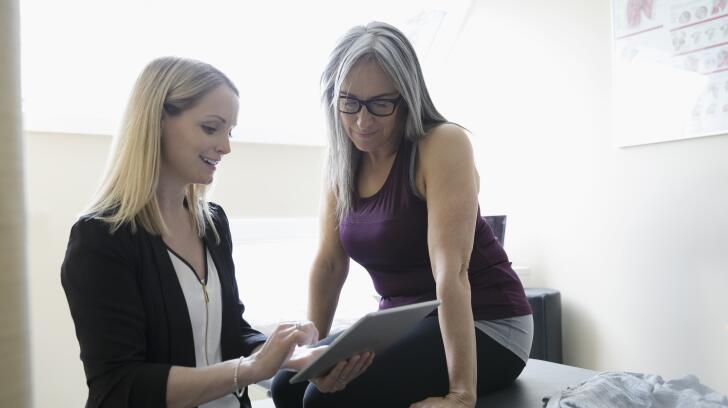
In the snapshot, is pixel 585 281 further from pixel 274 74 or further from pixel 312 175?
pixel 274 74

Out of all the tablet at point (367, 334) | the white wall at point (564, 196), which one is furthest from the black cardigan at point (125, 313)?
the white wall at point (564, 196)

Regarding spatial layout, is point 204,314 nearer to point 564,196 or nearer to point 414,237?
point 414,237

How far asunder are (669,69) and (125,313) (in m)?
2.02

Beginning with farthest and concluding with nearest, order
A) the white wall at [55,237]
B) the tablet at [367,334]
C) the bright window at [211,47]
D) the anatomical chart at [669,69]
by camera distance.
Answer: the bright window at [211,47], the white wall at [55,237], the anatomical chart at [669,69], the tablet at [367,334]

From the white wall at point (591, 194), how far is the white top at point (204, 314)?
1.70m

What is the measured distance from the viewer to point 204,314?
1.31m

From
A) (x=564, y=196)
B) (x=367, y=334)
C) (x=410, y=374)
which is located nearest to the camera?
(x=367, y=334)

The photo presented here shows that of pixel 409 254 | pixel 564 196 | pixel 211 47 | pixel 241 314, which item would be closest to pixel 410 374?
pixel 409 254

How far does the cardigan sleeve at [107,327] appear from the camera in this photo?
1.12 metres

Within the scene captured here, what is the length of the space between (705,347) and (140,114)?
1.99 m

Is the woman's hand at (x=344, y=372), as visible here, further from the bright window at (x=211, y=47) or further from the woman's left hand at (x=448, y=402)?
the bright window at (x=211, y=47)

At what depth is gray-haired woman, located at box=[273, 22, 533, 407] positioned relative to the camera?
135 cm

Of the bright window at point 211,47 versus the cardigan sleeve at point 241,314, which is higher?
the bright window at point 211,47

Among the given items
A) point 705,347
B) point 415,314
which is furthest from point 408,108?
point 705,347
